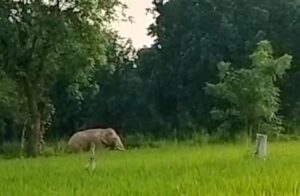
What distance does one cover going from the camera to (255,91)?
2930cm

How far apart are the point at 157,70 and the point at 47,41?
22.0 m

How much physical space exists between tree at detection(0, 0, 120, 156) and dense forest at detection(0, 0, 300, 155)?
0.11ft

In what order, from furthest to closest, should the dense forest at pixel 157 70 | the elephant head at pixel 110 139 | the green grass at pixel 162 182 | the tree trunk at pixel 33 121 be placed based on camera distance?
the elephant head at pixel 110 139, the tree trunk at pixel 33 121, the dense forest at pixel 157 70, the green grass at pixel 162 182

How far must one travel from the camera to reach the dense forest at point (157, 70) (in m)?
24.5

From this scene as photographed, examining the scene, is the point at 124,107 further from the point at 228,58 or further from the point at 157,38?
the point at 228,58

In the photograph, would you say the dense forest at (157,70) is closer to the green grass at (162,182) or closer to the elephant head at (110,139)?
the elephant head at (110,139)

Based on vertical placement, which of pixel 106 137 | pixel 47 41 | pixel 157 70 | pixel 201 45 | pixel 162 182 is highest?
pixel 201 45

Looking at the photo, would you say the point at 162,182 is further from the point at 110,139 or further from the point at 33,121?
the point at 110,139

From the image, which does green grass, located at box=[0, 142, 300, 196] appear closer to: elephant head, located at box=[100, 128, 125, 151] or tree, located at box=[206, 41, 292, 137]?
Result: tree, located at box=[206, 41, 292, 137]

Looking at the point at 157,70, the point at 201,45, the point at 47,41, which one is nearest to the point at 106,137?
the point at 47,41

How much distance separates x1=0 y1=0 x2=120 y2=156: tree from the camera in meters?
23.8

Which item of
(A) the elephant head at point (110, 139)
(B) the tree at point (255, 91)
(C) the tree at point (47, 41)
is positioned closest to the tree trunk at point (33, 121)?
(C) the tree at point (47, 41)

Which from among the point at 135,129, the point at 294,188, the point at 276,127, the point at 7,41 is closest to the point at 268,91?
the point at 276,127

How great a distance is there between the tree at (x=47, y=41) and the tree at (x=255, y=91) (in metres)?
6.96
